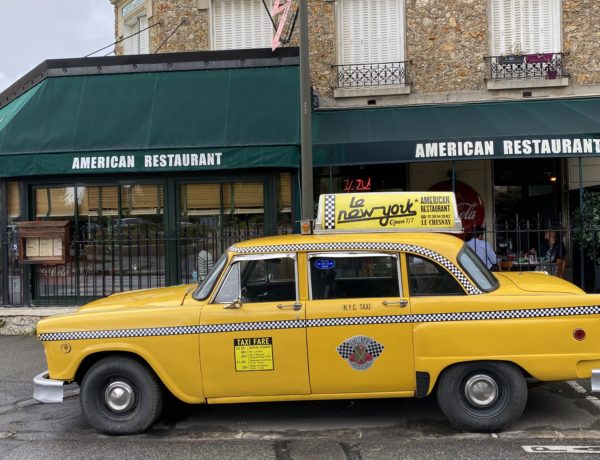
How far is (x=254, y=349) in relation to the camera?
15.7ft

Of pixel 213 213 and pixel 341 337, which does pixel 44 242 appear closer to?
pixel 213 213

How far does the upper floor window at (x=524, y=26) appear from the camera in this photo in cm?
1112

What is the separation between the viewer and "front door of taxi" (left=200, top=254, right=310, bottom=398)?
477 centimetres

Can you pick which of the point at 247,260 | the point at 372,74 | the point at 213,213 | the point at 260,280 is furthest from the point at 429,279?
the point at 372,74

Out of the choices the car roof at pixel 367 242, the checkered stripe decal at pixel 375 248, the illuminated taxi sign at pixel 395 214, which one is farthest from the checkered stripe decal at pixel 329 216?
the checkered stripe decal at pixel 375 248

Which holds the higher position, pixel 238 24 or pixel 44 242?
pixel 238 24

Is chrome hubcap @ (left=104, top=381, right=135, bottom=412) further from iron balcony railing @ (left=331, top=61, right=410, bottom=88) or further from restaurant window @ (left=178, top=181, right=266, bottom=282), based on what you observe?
iron balcony railing @ (left=331, top=61, right=410, bottom=88)

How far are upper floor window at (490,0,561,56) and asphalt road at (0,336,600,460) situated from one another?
7.43 metres

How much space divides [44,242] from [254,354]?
6223mm

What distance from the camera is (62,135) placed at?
31.4ft

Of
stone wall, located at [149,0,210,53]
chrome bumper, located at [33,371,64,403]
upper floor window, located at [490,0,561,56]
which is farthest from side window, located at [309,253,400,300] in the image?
stone wall, located at [149,0,210,53]

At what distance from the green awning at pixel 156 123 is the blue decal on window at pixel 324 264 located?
447 centimetres

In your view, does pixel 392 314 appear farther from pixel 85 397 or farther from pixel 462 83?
pixel 462 83

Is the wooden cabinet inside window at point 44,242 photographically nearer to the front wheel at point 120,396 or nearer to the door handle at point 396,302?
the front wheel at point 120,396
